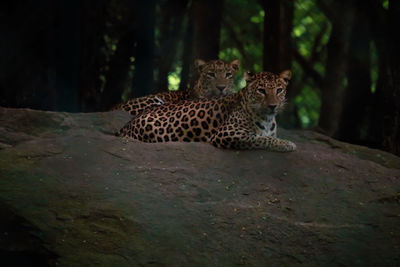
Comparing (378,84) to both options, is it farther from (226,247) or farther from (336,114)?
(226,247)

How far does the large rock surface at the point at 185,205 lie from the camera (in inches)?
258

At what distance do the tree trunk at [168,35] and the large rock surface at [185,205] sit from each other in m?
8.09

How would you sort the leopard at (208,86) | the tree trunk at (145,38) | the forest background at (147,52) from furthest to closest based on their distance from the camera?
the tree trunk at (145,38) < the leopard at (208,86) < the forest background at (147,52)

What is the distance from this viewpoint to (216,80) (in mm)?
11844

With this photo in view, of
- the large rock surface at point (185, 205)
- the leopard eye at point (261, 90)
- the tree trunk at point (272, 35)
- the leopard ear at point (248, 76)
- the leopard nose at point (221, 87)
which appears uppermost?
the tree trunk at point (272, 35)

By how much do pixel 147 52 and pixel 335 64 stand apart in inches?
288

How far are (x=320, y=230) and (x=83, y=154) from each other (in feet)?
9.88

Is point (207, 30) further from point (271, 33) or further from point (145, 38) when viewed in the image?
point (271, 33)

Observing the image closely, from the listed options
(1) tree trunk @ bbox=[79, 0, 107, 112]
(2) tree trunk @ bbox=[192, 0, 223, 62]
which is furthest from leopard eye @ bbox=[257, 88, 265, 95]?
(2) tree trunk @ bbox=[192, 0, 223, 62]

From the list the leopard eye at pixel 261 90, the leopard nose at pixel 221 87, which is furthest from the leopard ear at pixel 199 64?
the leopard eye at pixel 261 90

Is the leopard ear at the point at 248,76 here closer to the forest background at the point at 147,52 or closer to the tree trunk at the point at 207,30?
the forest background at the point at 147,52

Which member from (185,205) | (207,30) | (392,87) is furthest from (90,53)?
(185,205)

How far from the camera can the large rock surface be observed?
656 centimetres

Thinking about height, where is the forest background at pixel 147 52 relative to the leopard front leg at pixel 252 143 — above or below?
above
